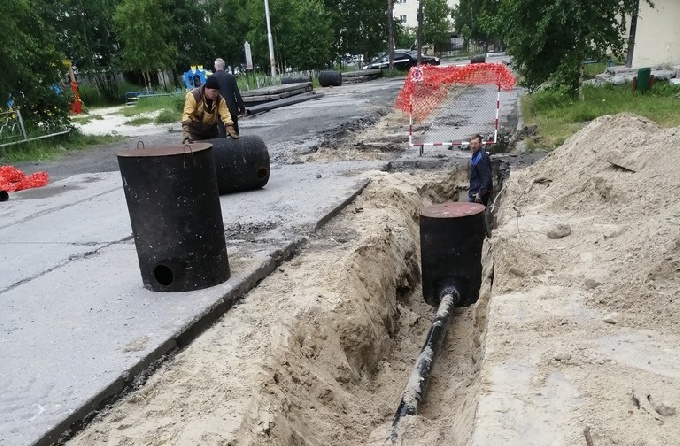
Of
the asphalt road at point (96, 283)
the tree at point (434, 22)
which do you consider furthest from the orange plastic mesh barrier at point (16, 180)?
the tree at point (434, 22)

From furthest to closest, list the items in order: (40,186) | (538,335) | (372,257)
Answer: (40,186), (372,257), (538,335)

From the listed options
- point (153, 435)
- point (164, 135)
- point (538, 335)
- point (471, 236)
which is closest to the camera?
point (153, 435)

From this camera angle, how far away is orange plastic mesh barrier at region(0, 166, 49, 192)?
9.71 meters

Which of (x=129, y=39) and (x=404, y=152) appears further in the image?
(x=129, y=39)

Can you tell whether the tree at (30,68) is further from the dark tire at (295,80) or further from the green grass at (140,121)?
the dark tire at (295,80)

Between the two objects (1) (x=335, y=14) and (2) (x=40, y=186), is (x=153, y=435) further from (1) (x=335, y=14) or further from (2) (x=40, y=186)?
(1) (x=335, y=14)

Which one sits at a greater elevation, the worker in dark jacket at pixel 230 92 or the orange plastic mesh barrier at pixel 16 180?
the worker in dark jacket at pixel 230 92

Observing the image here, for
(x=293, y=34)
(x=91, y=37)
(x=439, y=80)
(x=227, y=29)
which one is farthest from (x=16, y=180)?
(x=227, y=29)

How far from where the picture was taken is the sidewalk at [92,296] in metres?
3.36

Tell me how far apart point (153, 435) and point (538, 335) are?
2.27 m

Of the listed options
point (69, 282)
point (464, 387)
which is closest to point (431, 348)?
point (464, 387)

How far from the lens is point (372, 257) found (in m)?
6.03

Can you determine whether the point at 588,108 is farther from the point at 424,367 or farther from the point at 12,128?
the point at 12,128

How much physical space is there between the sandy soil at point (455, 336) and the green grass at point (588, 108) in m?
4.84
